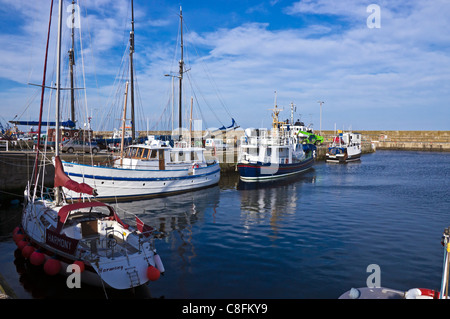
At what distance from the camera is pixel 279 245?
559 inches

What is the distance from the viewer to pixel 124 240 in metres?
11.2

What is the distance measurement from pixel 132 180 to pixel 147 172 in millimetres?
1311

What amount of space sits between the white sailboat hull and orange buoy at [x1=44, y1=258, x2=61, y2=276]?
10.4m

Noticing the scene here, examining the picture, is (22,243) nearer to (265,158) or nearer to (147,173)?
(147,173)

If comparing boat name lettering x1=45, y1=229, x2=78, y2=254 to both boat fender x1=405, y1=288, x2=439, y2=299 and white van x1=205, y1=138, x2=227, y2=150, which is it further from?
white van x1=205, y1=138, x2=227, y2=150

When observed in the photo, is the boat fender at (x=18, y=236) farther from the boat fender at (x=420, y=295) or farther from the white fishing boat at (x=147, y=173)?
the boat fender at (x=420, y=295)

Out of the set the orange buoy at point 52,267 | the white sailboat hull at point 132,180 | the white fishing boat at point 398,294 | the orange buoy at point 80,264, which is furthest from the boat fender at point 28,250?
the white fishing boat at point 398,294

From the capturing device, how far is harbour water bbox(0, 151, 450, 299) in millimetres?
10234

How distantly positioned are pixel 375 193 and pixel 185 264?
21757 millimetres

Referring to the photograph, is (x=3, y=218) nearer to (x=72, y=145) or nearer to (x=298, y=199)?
(x=72, y=145)

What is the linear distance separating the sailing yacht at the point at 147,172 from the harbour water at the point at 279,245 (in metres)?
1.10

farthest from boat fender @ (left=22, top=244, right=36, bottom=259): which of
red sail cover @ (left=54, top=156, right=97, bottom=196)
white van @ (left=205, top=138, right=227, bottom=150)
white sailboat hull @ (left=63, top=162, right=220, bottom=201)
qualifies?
white van @ (left=205, top=138, right=227, bottom=150)

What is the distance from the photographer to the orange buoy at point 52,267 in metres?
10.0

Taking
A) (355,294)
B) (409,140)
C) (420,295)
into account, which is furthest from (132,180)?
(409,140)
